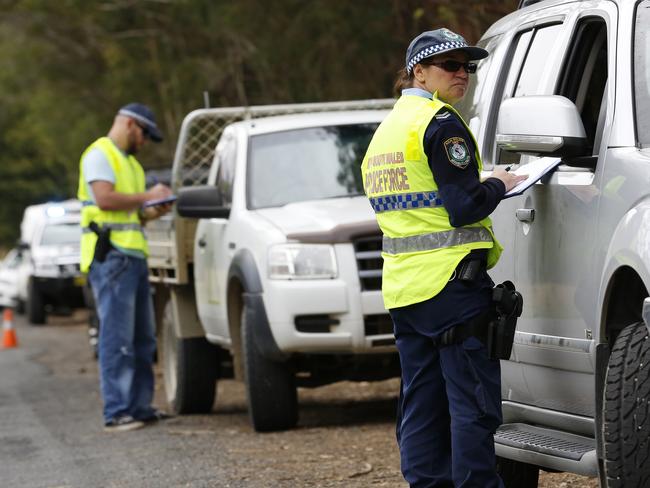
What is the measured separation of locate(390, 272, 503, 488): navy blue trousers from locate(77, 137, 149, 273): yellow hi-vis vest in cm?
507

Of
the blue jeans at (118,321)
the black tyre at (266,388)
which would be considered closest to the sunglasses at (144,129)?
the blue jeans at (118,321)

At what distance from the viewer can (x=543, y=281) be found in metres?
5.58

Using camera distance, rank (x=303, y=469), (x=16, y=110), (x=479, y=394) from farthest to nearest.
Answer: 1. (x=16, y=110)
2. (x=303, y=469)
3. (x=479, y=394)

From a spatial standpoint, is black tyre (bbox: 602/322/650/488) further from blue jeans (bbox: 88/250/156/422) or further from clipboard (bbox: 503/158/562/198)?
blue jeans (bbox: 88/250/156/422)

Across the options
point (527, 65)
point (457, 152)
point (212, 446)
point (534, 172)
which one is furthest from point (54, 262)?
point (457, 152)

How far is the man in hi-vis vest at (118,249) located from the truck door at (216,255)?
425 mm

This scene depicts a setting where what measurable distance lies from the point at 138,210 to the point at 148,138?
55 cm

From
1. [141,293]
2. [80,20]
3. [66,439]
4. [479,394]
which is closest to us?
[479,394]

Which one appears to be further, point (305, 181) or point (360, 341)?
point (305, 181)

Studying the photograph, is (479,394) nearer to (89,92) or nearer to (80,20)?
(80,20)

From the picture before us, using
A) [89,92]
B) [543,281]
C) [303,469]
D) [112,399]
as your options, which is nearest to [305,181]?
[112,399]

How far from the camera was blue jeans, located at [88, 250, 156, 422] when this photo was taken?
10273mm

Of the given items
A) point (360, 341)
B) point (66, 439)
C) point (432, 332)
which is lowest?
point (66, 439)

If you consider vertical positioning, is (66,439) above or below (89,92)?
below
